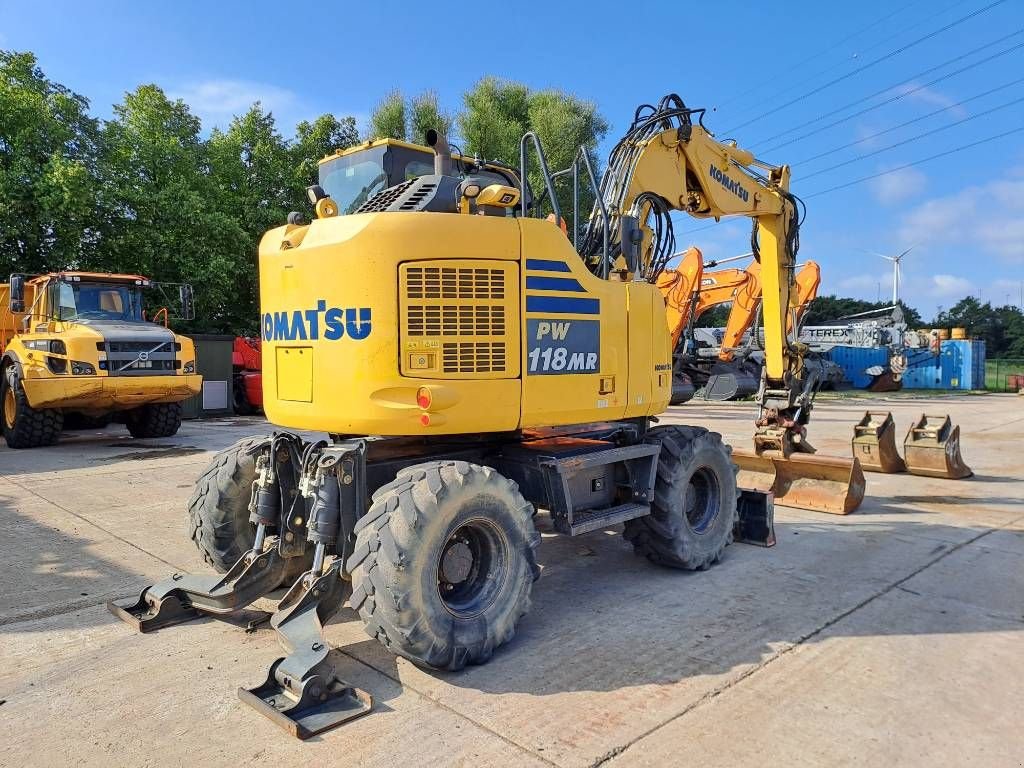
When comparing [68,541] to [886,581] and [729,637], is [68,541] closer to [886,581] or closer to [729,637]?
[729,637]

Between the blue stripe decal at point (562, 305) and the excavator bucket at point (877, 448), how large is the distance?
6564 mm

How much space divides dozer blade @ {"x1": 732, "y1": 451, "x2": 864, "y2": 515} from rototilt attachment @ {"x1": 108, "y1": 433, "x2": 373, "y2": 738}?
4.70m

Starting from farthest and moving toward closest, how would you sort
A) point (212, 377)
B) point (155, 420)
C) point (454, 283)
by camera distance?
point (212, 377)
point (155, 420)
point (454, 283)

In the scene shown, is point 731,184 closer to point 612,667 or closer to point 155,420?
point 612,667

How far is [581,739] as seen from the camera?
3.08m

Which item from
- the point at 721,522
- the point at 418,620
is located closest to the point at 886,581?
the point at 721,522

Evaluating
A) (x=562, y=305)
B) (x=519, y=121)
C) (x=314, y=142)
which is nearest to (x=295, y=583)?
(x=562, y=305)

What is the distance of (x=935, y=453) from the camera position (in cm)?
955

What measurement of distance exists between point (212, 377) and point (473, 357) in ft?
50.5

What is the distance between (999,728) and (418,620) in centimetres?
260

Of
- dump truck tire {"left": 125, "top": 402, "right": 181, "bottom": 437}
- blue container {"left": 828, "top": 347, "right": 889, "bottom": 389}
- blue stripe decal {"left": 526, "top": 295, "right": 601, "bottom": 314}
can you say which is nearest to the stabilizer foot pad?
blue stripe decal {"left": 526, "top": 295, "right": 601, "bottom": 314}

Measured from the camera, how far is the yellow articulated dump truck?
1142 centimetres

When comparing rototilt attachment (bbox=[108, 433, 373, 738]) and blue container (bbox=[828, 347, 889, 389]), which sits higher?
blue container (bbox=[828, 347, 889, 389])

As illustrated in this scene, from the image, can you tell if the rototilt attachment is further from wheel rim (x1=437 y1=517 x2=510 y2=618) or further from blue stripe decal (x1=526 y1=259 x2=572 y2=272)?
blue stripe decal (x1=526 y1=259 x2=572 y2=272)
